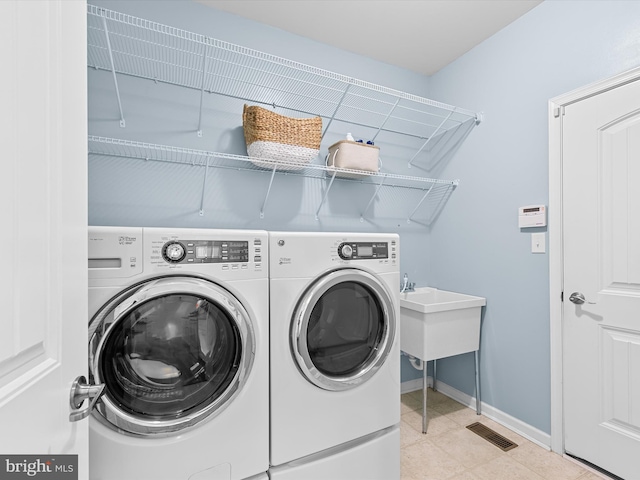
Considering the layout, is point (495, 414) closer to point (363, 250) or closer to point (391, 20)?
point (363, 250)

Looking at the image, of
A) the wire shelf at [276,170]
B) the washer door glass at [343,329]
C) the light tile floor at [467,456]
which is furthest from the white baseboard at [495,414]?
the wire shelf at [276,170]

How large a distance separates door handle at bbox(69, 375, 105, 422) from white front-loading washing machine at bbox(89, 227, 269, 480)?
0.43 metres

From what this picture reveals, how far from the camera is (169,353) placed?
1189 millimetres

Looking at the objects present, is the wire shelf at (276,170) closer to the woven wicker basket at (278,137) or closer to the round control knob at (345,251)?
the woven wicker basket at (278,137)

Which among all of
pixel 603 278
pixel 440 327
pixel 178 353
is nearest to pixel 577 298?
pixel 603 278

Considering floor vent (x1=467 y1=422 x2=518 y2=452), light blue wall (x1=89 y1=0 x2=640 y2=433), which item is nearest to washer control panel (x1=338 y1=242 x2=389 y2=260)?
light blue wall (x1=89 y1=0 x2=640 y2=433)

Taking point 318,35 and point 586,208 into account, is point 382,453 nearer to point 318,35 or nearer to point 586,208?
point 586,208

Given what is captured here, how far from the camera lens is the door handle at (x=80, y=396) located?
63 centimetres

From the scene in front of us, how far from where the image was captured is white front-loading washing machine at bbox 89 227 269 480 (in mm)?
1069

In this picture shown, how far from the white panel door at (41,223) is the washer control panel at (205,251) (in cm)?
46

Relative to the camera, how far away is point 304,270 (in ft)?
4.56

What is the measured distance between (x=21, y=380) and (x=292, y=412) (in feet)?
3.57

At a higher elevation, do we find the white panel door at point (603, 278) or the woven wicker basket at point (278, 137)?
the woven wicker basket at point (278, 137)

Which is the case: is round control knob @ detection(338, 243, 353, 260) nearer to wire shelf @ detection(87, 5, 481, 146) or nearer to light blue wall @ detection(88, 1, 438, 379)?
light blue wall @ detection(88, 1, 438, 379)
